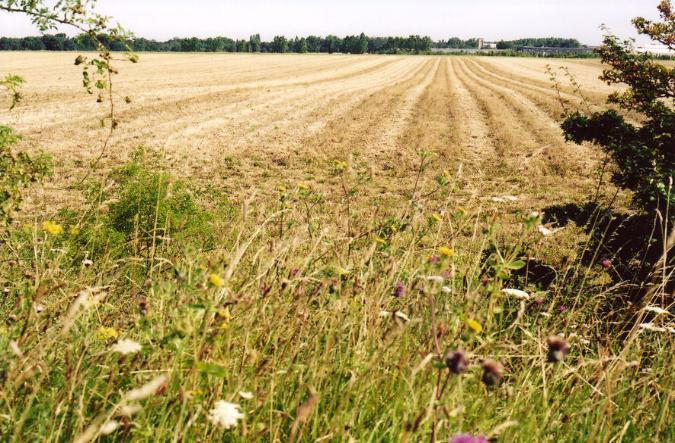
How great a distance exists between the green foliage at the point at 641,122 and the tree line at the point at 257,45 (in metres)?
91.7

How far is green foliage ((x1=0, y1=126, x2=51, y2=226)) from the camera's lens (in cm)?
366

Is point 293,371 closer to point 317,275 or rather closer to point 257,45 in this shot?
point 317,275

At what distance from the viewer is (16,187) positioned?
3.71 meters

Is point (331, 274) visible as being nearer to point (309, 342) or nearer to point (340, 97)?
point (309, 342)

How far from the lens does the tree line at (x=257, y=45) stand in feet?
320

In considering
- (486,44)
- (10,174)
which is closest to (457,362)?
(10,174)

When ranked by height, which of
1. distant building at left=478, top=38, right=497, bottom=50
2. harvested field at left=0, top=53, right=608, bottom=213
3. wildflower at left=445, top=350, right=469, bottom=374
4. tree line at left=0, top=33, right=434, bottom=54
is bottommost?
harvested field at left=0, top=53, right=608, bottom=213

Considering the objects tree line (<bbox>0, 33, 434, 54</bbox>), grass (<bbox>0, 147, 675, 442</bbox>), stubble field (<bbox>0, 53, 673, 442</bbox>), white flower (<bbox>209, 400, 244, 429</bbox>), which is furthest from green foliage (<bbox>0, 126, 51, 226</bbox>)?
tree line (<bbox>0, 33, 434, 54</bbox>)

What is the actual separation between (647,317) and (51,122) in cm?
1596

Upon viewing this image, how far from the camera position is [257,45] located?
373 feet

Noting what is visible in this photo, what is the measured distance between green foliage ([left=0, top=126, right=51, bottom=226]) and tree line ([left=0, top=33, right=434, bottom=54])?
91212mm

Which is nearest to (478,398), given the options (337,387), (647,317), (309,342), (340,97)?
(337,387)

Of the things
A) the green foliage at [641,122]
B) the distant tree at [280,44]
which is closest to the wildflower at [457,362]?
the green foliage at [641,122]

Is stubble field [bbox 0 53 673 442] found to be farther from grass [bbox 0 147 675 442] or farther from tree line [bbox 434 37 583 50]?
tree line [bbox 434 37 583 50]
